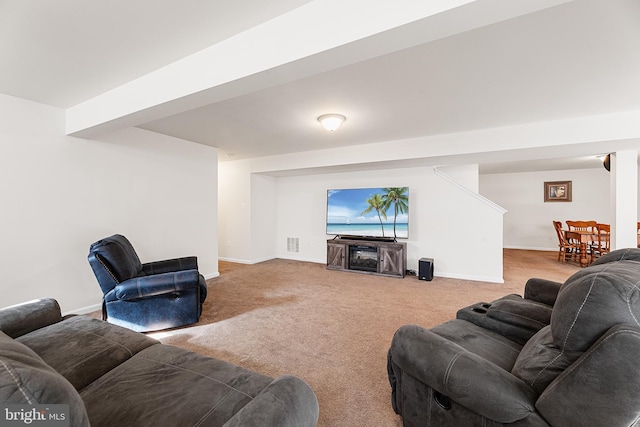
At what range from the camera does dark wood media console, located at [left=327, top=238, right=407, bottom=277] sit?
16.3ft

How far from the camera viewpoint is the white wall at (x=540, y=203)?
722cm

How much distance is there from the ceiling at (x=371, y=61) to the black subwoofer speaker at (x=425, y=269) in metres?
2.31

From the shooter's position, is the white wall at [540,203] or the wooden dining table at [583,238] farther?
the white wall at [540,203]

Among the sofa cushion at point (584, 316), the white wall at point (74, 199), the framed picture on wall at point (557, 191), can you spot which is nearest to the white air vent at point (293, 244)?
the white wall at point (74, 199)

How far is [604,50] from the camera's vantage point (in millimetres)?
1993

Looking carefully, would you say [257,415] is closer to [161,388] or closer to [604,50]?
[161,388]

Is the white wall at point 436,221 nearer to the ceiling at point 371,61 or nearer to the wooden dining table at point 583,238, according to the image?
Result: the ceiling at point 371,61

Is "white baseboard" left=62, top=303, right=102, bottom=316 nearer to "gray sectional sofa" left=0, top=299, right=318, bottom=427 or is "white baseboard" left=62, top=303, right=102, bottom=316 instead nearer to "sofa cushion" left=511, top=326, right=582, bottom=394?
"gray sectional sofa" left=0, top=299, right=318, bottom=427

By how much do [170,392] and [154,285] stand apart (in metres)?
1.87

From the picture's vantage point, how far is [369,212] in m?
5.41

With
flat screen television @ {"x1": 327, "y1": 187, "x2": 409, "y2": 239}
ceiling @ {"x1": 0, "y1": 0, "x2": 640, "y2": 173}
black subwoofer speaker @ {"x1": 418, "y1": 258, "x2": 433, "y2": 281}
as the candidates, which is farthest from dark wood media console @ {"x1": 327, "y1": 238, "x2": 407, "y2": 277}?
ceiling @ {"x1": 0, "y1": 0, "x2": 640, "y2": 173}

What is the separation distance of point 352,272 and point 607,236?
5.13 m

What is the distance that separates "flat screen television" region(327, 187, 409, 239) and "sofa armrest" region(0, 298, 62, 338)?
4.52 metres

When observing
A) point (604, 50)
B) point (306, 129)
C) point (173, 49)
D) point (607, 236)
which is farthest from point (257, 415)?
point (607, 236)
